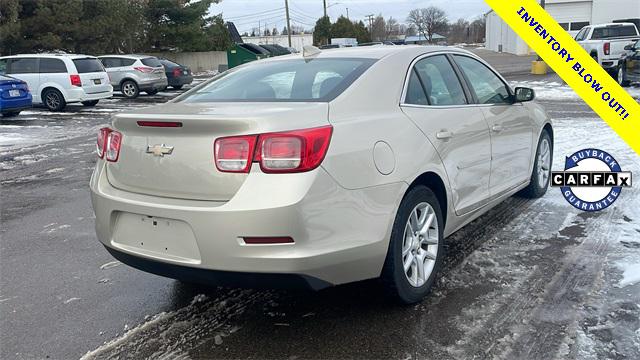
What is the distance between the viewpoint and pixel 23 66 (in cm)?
1673

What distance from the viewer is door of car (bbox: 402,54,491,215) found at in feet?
12.1

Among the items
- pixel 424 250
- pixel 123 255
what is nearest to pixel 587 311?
pixel 424 250

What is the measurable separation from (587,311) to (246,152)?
2.21 metres

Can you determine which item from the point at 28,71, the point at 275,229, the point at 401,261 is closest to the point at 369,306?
the point at 401,261

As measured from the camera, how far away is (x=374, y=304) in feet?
11.7

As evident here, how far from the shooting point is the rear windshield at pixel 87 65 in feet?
54.6

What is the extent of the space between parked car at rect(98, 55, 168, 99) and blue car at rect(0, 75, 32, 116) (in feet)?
21.5

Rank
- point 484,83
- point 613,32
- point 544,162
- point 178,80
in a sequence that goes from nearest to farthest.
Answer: point 484,83
point 544,162
point 613,32
point 178,80

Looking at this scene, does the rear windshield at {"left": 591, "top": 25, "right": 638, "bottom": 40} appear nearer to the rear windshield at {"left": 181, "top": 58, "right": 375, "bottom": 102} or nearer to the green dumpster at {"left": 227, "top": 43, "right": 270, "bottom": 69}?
the green dumpster at {"left": 227, "top": 43, "right": 270, "bottom": 69}

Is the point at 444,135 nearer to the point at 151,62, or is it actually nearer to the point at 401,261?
the point at 401,261

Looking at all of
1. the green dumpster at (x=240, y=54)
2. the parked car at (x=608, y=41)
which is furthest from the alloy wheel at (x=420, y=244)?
the green dumpster at (x=240, y=54)

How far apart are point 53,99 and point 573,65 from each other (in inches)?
613

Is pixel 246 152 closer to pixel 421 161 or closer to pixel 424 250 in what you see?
pixel 421 161

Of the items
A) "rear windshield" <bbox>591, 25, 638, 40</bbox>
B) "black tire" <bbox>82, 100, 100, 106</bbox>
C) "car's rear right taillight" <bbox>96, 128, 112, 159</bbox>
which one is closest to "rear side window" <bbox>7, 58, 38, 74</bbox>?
"black tire" <bbox>82, 100, 100, 106</bbox>
